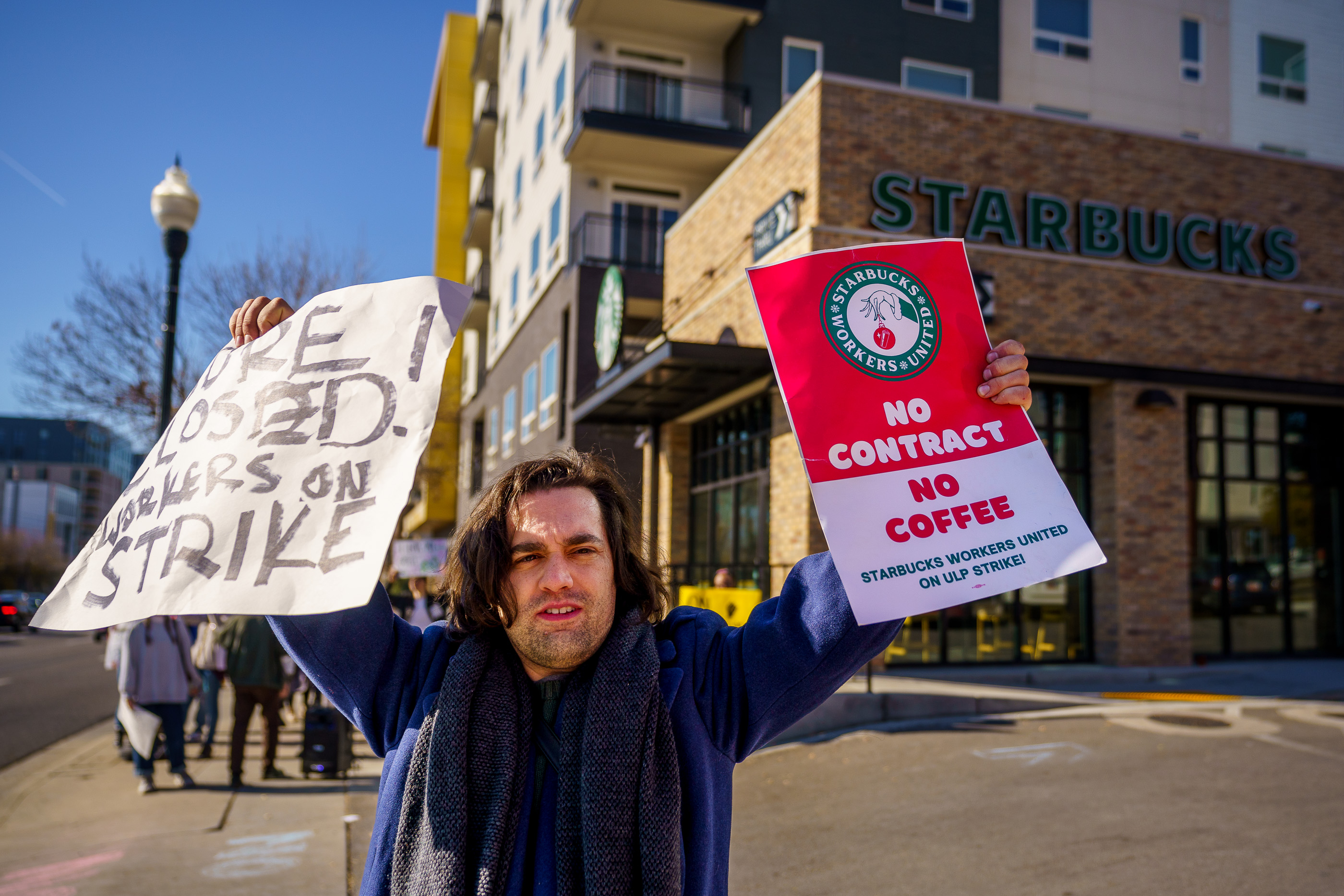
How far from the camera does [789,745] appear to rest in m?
8.98

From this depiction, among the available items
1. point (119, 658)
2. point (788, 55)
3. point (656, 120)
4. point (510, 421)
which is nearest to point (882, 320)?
point (119, 658)

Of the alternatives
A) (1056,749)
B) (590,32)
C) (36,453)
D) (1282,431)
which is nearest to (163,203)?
(1056,749)

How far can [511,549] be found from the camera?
2.17 meters

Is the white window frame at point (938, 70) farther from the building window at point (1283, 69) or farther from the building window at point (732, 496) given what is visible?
the building window at point (732, 496)

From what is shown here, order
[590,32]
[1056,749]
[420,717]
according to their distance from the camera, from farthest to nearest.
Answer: [590,32]
[1056,749]
[420,717]

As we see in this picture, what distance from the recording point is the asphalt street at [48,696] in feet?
37.8

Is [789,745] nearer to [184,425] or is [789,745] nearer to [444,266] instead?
[184,425]

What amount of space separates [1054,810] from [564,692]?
5229mm

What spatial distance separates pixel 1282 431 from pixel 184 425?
51.1 feet

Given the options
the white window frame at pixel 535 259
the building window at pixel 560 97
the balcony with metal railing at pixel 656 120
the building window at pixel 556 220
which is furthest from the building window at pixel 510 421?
the balcony with metal railing at pixel 656 120

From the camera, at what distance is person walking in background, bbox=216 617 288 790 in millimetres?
8352

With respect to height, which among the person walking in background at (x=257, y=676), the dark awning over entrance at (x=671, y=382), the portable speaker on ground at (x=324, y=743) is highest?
the dark awning over entrance at (x=671, y=382)

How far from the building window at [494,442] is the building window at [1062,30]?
16.5 m

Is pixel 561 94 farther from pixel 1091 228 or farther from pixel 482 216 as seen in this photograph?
pixel 1091 228
